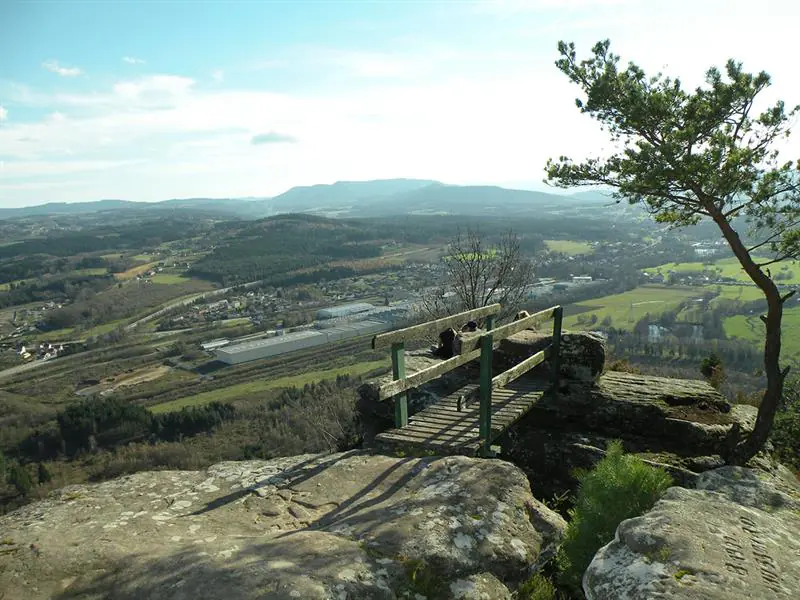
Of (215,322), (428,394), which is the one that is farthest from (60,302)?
(428,394)

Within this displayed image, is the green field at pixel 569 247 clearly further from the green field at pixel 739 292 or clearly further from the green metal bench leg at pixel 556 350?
the green metal bench leg at pixel 556 350

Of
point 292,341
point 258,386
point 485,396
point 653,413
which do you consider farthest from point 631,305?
point 485,396

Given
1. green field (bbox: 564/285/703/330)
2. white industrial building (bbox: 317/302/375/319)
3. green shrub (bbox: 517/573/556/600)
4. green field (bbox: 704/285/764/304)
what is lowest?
white industrial building (bbox: 317/302/375/319)

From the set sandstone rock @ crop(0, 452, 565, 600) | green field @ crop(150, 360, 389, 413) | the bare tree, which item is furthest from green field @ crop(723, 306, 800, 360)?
sandstone rock @ crop(0, 452, 565, 600)

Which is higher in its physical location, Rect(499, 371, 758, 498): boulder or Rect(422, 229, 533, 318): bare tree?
Rect(422, 229, 533, 318): bare tree

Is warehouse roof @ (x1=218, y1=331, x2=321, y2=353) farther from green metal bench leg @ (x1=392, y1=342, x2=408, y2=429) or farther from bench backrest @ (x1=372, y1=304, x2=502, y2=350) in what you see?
bench backrest @ (x1=372, y1=304, x2=502, y2=350)

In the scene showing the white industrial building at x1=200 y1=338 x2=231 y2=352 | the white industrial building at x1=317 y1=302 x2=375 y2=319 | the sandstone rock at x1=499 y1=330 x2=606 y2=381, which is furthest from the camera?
the white industrial building at x1=317 y1=302 x2=375 y2=319
